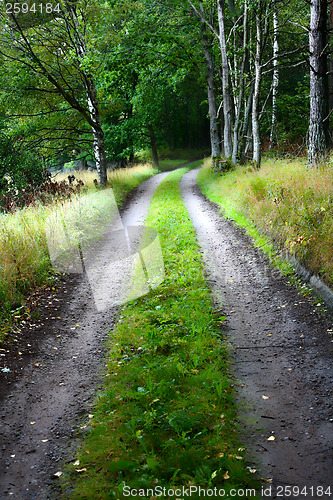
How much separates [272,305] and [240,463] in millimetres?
3392

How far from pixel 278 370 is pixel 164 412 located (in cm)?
158

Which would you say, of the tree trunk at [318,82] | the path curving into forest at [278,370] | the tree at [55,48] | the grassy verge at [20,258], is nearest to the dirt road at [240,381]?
the path curving into forest at [278,370]

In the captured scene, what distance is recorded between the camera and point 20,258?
24.7ft

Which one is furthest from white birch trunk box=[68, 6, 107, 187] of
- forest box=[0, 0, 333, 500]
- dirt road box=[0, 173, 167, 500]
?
dirt road box=[0, 173, 167, 500]

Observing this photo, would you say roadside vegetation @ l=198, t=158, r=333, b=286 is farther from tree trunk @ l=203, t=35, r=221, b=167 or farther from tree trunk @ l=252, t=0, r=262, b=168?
tree trunk @ l=203, t=35, r=221, b=167

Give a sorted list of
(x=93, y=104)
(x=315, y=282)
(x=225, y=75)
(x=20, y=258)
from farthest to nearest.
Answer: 1. (x=225, y=75)
2. (x=93, y=104)
3. (x=20, y=258)
4. (x=315, y=282)

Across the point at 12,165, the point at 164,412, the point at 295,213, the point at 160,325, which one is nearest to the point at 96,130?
the point at 12,165

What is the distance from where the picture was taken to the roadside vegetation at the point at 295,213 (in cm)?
648

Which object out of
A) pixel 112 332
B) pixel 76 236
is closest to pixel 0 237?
pixel 76 236

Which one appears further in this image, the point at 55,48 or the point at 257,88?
the point at 55,48

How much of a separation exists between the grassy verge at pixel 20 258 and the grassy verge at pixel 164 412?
1963mm

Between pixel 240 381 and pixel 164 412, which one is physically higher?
pixel 164 412

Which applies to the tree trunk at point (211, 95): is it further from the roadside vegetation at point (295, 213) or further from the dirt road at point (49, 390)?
the dirt road at point (49, 390)

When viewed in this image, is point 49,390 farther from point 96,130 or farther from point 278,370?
point 96,130
